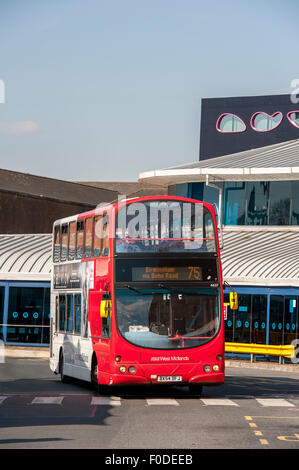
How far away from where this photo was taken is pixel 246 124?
64.4 metres

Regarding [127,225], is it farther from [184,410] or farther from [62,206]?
[62,206]

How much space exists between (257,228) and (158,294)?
28.6m

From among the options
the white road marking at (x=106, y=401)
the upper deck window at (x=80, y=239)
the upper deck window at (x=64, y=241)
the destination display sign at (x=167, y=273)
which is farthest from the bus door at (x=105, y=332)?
the upper deck window at (x=64, y=241)

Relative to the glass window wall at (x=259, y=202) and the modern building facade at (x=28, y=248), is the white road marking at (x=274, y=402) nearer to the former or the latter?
the modern building facade at (x=28, y=248)

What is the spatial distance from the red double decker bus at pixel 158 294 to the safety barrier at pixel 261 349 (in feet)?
52.0

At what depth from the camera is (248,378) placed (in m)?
31.6

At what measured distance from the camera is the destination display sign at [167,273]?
71.6ft

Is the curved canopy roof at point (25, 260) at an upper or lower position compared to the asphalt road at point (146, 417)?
upper

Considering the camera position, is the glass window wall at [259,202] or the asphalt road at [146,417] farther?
the glass window wall at [259,202]

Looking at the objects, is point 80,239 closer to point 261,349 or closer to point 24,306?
point 261,349
